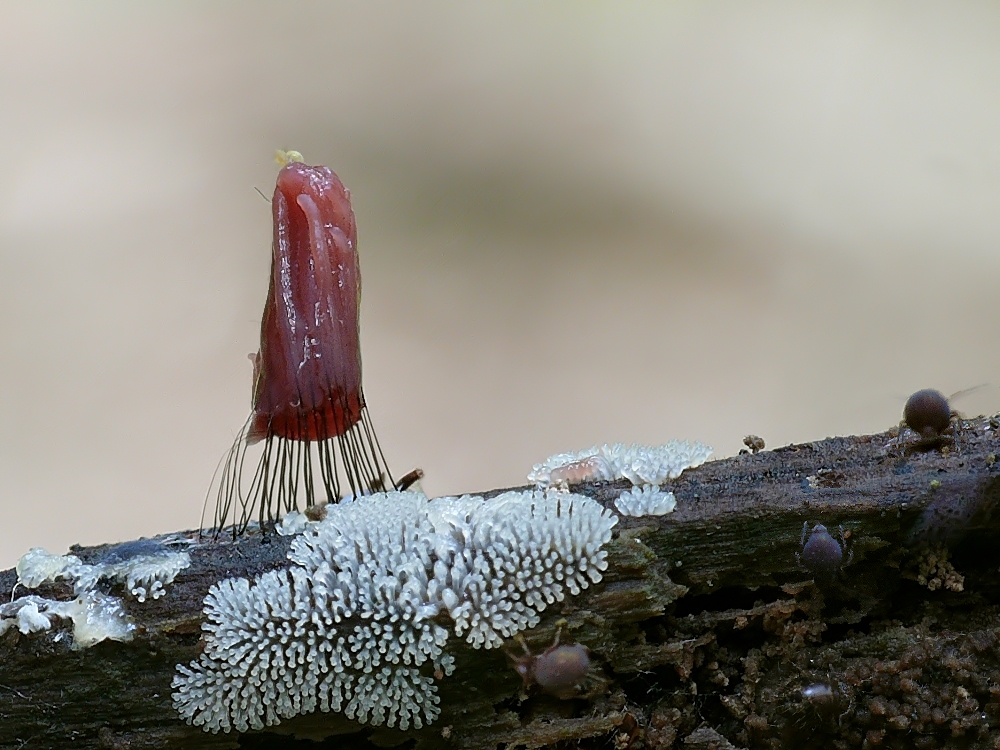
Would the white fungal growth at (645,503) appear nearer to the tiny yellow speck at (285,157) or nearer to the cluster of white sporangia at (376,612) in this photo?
the cluster of white sporangia at (376,612)

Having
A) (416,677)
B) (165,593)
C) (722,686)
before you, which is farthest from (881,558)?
(165,593)

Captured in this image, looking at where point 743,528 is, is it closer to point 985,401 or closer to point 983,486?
point 983,486

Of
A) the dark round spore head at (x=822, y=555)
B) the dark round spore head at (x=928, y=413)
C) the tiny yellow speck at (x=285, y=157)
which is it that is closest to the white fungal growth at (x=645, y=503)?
the dark round spore head at (x=822, y=555)

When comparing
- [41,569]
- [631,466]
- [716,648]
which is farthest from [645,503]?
[41,569]

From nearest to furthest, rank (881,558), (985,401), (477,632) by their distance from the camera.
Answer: (477,632) → (881,558) → (985,401)

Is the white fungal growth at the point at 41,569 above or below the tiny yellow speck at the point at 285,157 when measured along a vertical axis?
below

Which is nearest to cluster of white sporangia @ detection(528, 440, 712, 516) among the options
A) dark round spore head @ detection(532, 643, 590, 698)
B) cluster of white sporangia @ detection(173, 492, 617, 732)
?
cluster of white sporangia @ detection(173, 492, 617, 732)
